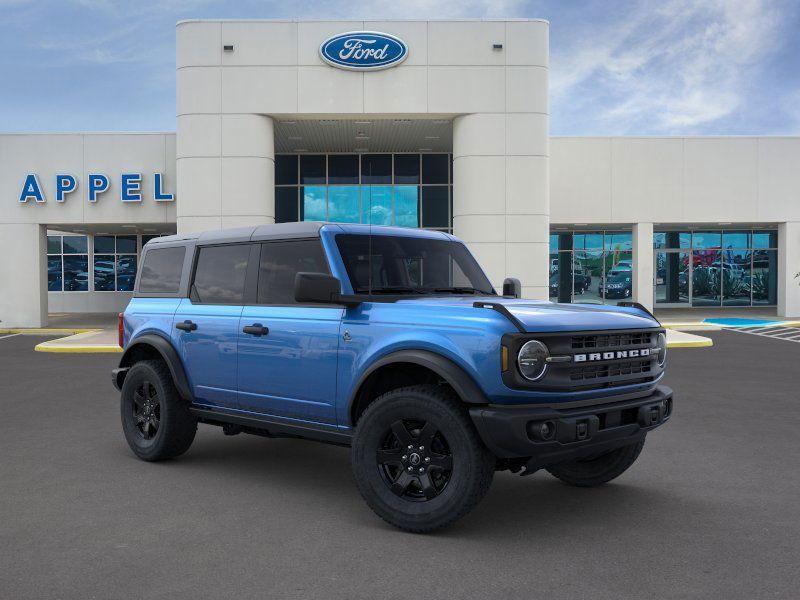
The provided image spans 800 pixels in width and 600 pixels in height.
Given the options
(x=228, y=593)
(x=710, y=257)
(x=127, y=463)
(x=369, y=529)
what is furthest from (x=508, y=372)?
(x=710, y=257)

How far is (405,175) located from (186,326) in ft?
68.7

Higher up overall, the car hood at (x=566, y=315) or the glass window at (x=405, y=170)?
the glass window at (x=405, y=170)

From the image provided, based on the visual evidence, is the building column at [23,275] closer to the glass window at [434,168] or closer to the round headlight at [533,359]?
the glass window at [434,168]

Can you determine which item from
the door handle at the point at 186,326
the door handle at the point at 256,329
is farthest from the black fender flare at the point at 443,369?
the door handle at the point at 186,326

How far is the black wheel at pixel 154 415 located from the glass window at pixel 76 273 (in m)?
29.5

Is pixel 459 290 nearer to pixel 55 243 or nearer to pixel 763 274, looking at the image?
pixel 55 243

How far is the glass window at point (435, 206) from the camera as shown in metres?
26.7

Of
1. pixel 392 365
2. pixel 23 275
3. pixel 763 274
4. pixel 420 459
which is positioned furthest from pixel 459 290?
pixel 763 274

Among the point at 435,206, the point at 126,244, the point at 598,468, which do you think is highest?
the point at 435,206

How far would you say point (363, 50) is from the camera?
2033 cm

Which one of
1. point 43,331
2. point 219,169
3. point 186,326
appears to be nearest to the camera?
point 186,326

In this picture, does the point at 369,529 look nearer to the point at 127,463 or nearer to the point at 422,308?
the point at 422,308

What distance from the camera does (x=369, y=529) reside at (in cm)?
490

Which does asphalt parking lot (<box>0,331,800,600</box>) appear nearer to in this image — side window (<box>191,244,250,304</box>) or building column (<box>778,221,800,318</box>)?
side window (<box>191,244,250,304</box>)
